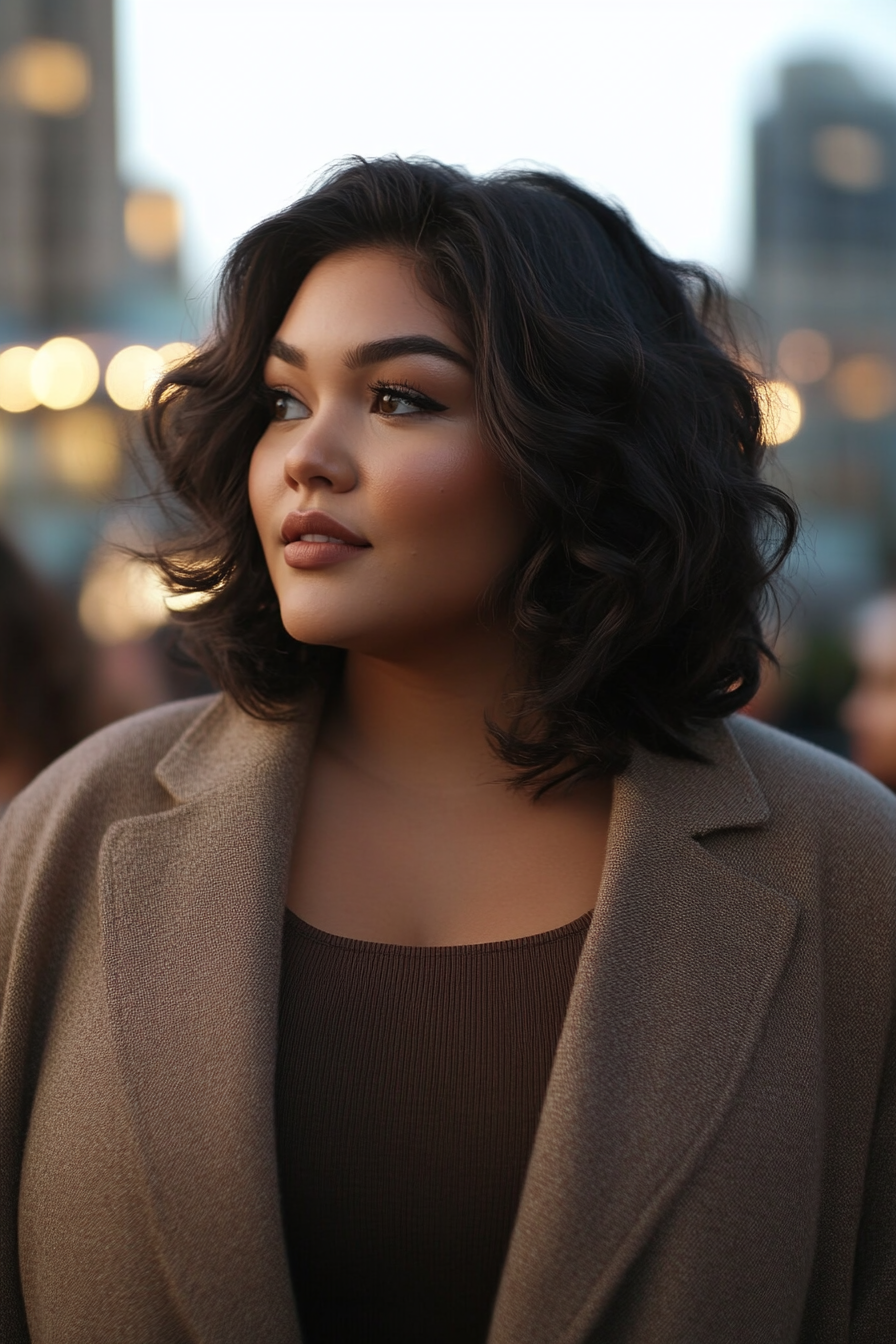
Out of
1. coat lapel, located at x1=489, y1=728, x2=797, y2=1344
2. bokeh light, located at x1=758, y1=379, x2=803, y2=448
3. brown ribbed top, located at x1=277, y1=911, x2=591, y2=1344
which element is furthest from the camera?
bokeh light, located at x1=758, y1=379, x2=803, y2=448

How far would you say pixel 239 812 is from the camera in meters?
1.88

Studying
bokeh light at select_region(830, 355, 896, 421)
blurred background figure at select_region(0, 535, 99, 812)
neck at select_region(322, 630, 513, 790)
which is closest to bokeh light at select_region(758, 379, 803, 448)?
neck at select_region(322, 630, 513, 790)

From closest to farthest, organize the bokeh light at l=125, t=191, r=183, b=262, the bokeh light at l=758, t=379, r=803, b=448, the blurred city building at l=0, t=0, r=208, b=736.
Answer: the bokeh light at l=758, t=379, r=803, b=448, the blurred city building at l=0, t=0, r=208, b=736, the bokeh light at l=125, t=191, r=183, b=262

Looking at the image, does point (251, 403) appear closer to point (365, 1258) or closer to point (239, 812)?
point (239, 812)

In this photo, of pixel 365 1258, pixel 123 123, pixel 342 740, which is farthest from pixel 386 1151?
pixel 123 123

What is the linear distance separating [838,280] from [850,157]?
2131 millimetres

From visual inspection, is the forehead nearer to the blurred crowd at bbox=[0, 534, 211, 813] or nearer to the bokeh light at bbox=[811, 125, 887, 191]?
the blurred crowd at bbox=[0, 534, 211, 813]

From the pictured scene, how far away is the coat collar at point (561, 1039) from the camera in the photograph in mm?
1550

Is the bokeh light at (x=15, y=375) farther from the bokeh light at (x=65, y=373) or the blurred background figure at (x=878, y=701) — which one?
the blurred background figure at (x=878, y=701)

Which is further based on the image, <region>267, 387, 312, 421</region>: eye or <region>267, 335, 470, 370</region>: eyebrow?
<region>267, 387, 312, 421</region>: eye

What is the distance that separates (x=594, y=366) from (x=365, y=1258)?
1.23 meters

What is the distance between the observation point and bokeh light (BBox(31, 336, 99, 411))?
7324 mm

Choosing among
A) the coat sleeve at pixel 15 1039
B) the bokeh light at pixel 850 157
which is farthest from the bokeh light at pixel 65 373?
the bokeh light at pixel 850 157

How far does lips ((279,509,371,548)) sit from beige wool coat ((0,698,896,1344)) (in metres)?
0.37
